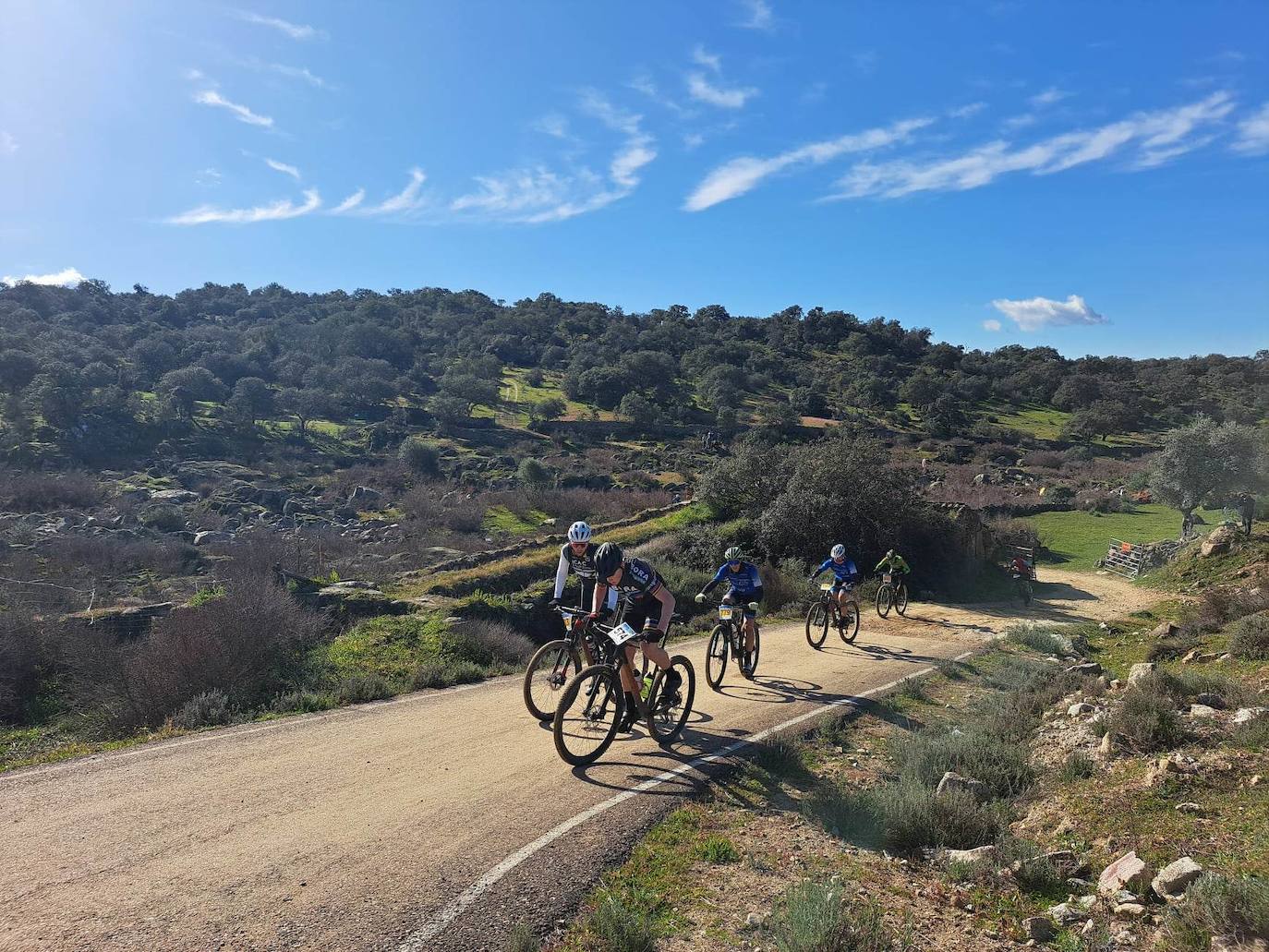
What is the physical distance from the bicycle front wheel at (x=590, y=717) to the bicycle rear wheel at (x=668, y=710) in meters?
0.51

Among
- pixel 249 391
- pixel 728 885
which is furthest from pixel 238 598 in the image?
pixel 249 391

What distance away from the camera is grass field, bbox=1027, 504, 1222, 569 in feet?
99.3

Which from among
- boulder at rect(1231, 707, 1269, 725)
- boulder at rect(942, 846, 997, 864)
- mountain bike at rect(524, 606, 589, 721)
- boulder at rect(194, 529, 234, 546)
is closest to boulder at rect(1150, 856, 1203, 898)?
boulder at rect(942, 846, 997, 864)

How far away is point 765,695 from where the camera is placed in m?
9.70

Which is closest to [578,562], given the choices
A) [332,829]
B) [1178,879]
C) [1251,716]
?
[332,829]

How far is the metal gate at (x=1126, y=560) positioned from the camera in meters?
24.6

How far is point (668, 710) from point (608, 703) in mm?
743

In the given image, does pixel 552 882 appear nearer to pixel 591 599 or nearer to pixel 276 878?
pixel 276 878

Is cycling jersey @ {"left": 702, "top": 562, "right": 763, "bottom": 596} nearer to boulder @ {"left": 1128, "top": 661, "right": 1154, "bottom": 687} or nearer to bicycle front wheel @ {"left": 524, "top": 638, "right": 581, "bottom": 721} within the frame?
bicycle front wheel @ {"left": 524, "top": 638, "right": 581, "bottom": 721}

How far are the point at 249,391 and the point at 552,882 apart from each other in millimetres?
74547

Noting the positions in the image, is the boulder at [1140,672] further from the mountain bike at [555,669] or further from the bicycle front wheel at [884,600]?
the bicycle front wheel at [884,600]

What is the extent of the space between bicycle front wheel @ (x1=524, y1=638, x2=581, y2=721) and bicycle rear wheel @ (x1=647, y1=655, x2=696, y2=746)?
3.66ft

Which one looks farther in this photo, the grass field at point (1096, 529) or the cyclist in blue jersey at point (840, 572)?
the grass field at point (1096, 529)

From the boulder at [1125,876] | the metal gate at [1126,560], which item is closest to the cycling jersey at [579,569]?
the boulder at [1125,876]
